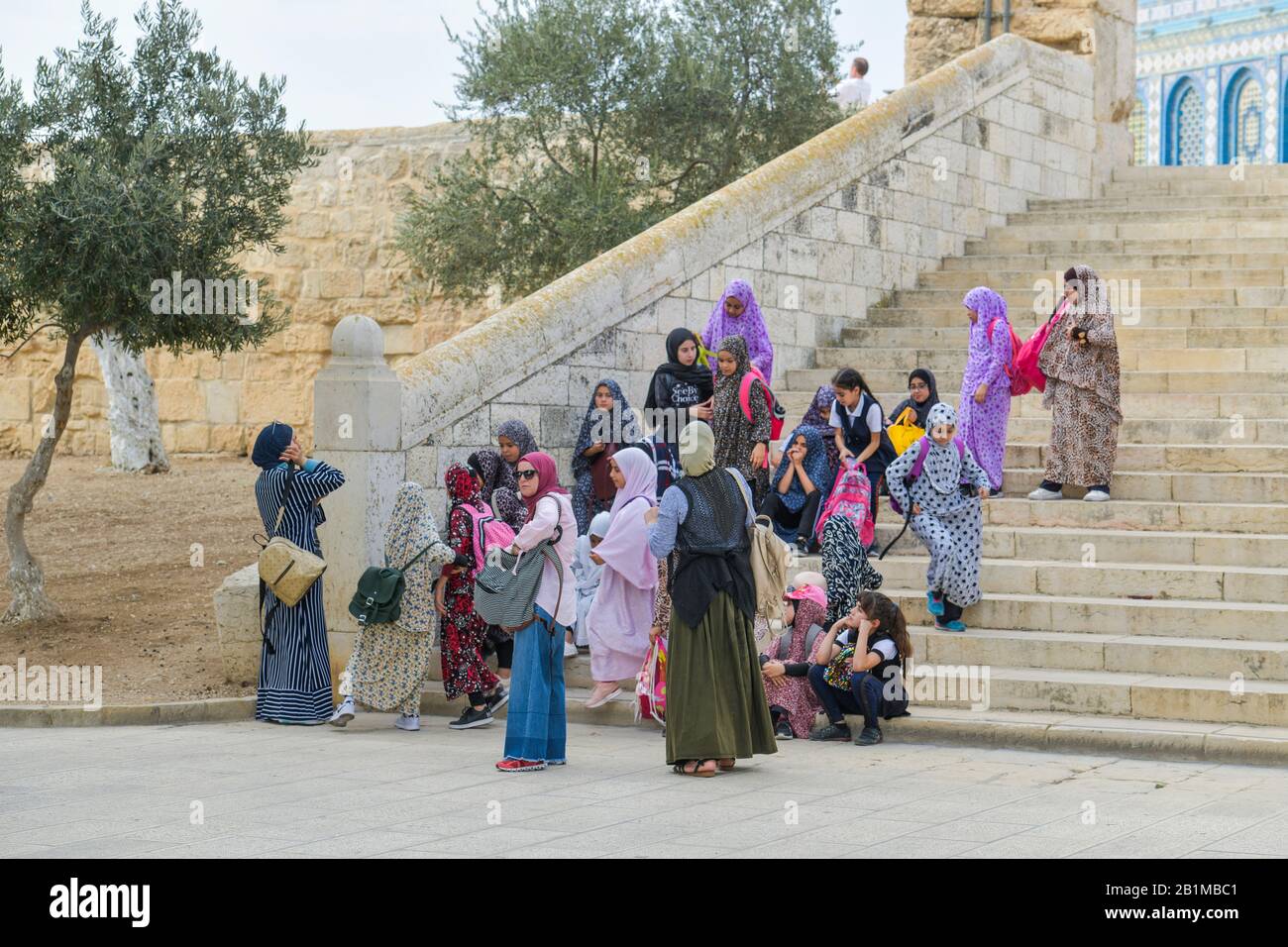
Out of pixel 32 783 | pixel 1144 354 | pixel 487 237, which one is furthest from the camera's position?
pixel 487 237

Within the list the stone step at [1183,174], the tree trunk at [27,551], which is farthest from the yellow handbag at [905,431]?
the stone step at [1183,174]

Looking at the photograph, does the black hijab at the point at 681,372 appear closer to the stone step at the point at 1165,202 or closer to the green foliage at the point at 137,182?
the green foliage at the point at 137,182

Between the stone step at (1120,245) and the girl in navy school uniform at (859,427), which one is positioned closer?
the girl in navy school uniform at (859,427)

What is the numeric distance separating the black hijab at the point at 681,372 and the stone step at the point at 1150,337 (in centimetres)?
324

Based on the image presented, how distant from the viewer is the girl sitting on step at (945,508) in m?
9.54

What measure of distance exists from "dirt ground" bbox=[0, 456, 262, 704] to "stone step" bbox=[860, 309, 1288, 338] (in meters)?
5.86

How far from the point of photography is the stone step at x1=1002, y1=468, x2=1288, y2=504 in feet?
34.7

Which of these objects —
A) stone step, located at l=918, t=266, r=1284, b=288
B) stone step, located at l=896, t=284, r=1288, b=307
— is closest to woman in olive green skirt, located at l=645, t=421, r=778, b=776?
stone step, located at l=896, t=284, r=1288, b=307

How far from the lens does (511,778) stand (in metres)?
Answer: 7.61

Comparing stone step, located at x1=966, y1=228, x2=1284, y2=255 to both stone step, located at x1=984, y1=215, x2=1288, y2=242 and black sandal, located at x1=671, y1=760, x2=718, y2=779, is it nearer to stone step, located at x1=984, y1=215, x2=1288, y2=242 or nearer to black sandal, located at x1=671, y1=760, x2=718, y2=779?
stone step, located at x1=984, y1=215, x2=1288, y2=242

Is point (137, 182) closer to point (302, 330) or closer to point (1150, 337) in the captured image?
point (1150, 337)

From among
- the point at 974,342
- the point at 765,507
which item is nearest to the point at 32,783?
the point at 765,507

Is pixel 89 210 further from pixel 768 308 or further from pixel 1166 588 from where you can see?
pixel 1166 588
